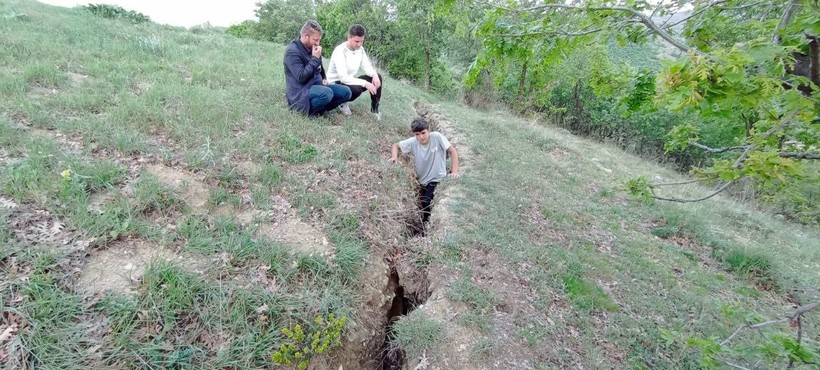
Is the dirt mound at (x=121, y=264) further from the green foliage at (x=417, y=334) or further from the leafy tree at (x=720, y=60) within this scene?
the leafy tree at (x=720, y=60)

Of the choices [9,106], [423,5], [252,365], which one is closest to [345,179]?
[252,365]

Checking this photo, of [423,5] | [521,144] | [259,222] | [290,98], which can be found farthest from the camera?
[423,5]

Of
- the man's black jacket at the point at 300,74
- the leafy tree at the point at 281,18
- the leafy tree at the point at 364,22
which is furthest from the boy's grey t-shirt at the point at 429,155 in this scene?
the leafy tree at the point at 281,18

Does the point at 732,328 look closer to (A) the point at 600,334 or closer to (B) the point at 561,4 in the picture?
(A) the point at 600,334

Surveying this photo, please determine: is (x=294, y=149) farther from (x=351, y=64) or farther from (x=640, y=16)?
(x=640, y=16)

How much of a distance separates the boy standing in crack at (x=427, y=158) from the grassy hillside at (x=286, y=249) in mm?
211

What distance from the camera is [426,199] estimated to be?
4.98 meters

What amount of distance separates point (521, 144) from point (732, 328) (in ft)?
15.8

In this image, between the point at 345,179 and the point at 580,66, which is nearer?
the point at 345,179

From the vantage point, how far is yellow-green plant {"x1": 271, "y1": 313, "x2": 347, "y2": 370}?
7.46 ft

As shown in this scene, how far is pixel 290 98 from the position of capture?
5.08 meters

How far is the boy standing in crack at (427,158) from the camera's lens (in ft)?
15.8

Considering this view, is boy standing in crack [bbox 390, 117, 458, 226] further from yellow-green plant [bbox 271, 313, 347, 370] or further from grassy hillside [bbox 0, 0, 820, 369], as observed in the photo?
yellow-green plant [bbox 271, 313, 347, 370]

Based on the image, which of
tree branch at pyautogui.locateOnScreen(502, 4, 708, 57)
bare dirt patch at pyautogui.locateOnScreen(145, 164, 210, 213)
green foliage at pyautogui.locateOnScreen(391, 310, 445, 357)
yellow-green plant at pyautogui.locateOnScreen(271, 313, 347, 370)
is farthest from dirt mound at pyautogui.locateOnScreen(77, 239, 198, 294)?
tree branch at pyautogui.locateOnScreen(502, 4, 708, 57)
